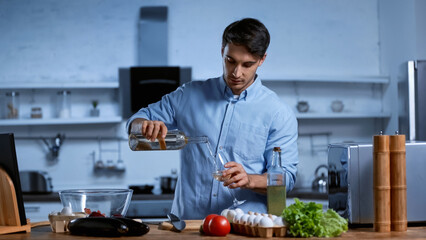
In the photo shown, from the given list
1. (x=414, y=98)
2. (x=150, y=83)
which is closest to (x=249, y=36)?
(x=414, y=98)

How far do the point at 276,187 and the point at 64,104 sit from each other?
3.54 meters

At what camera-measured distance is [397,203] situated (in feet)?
6.79

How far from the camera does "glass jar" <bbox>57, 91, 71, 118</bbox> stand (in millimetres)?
5184

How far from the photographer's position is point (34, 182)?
5.18 metres

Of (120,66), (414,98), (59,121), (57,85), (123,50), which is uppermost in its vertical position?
(123,50)

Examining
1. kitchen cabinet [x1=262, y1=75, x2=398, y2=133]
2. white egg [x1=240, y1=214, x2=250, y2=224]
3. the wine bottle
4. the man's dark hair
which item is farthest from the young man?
kitchen cabinet [x1=262, y1=75, x2=398, y2=133]

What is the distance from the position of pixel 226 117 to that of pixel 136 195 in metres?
2.36

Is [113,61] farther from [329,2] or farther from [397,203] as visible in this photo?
[397,203]

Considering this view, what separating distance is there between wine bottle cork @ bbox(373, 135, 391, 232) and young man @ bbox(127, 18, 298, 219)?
41 cm

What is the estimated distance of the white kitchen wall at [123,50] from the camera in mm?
5387

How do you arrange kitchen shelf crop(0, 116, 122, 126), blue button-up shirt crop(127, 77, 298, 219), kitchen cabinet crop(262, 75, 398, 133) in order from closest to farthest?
blue button-up shirt crop(127, 77, 298, 219)
kitchen shelf crop(0, 116, 122, 126)
kitchen cabinet crop(262, 75, 398, 133)

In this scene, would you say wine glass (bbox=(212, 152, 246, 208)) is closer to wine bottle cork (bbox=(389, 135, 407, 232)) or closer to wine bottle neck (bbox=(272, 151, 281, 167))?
wine bottle neck (bbox=(272, 151, 281, 167))

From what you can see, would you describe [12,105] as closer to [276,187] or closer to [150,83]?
[150,83]

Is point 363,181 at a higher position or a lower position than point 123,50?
lower
